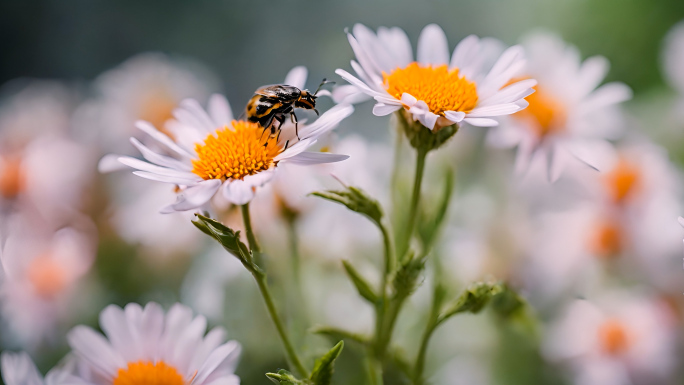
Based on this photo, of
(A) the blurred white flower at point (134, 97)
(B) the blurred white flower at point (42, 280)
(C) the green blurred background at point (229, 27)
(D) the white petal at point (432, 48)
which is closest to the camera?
(D) the white petal at point (432, 48)

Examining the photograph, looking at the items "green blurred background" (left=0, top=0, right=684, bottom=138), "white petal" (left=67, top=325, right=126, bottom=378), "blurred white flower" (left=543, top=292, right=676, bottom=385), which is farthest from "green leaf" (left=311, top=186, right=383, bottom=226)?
"green blurred background" (left=0, top=0, right=684, bottom=138)

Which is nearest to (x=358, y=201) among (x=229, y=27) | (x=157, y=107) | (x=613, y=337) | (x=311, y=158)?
(x=311, y=158)

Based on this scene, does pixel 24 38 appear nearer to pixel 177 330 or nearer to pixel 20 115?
pixel 20 115

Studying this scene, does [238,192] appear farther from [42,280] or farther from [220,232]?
[42,280]

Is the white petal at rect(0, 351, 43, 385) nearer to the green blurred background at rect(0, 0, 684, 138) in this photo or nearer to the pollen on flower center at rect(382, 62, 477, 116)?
the pollen on flower center at rect(382, 62, 477, 116)

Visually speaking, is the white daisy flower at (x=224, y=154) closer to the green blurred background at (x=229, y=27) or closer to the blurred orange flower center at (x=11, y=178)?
the blurred orange flower center at (x=11, y=178)

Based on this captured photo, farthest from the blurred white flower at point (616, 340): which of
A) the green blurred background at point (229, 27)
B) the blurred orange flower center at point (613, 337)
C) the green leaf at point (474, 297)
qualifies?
the green blurred background at point (229, 27)
